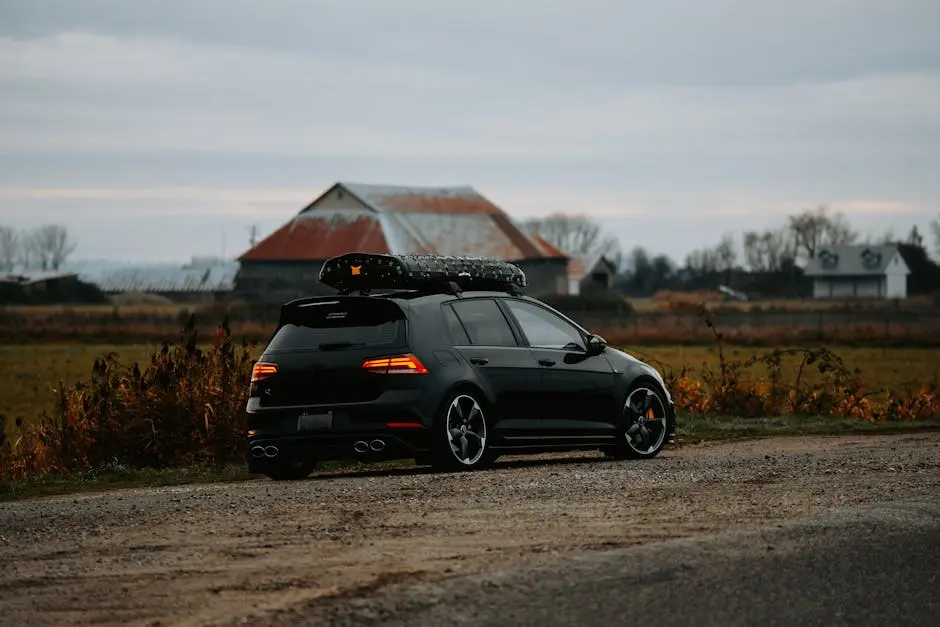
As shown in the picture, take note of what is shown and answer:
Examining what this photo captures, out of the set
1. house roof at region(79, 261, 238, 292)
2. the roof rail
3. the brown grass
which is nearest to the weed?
the roof rail

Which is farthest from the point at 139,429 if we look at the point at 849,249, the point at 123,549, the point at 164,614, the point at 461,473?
the point at 849,249

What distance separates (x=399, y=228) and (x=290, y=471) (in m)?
94.4

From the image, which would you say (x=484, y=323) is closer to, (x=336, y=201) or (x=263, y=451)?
(x=263, y=451)

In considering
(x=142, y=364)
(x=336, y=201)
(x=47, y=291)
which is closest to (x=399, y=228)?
(x=336, y=201)

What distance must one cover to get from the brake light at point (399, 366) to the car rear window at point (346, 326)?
0.49 feet

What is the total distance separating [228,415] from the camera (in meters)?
17.5

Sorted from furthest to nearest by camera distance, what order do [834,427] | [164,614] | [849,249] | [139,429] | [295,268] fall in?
[849,249] < [295,268] < [834,427] < [139,429] < [164,614]

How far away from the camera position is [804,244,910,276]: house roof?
16888 cm

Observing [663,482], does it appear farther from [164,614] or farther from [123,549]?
[164,614]

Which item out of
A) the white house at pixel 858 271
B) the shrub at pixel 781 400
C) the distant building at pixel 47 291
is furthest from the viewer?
the white house at pixel 858 271

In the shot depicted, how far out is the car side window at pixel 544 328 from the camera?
50.2ft

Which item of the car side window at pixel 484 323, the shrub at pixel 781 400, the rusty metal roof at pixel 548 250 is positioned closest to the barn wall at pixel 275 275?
the rusty metal roof at pixel 548 250

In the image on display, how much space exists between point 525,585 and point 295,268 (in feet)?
341

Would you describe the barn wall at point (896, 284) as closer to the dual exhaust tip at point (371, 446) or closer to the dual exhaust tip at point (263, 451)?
the dual exhaust tip at point (263, 451)
